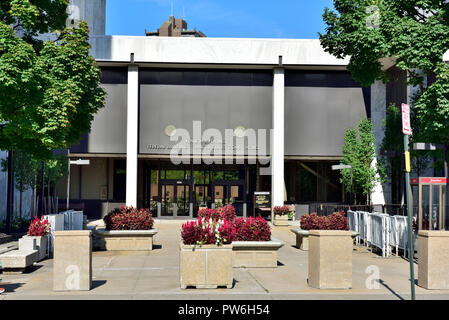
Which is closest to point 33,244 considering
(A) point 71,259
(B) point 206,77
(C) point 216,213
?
(A) point 71,259

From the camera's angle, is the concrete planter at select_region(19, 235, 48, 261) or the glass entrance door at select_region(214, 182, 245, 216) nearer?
the concrete planter at select_region(19, 235, 48, 261)

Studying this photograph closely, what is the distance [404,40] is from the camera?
22.6 m

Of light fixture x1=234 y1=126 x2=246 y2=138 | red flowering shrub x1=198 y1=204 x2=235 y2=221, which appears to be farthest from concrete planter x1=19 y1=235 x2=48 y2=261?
light fixture x1=234 y1=126 x2=246 y2=138

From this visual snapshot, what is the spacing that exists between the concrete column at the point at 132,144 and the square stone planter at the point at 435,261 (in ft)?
89.3

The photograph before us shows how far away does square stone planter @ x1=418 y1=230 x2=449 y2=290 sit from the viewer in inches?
473

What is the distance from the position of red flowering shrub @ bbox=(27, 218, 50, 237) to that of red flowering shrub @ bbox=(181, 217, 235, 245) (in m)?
7.06

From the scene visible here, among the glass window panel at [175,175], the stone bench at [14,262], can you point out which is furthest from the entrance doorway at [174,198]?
the stone bench at [14,262]

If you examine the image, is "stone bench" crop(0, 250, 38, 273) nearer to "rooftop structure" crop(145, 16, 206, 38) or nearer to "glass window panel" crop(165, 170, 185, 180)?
"glass window panel" crop(165, 170, 185, 180)

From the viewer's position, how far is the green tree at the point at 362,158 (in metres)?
36.5

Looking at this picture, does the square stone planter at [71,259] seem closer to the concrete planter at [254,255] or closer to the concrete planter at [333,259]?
the concrete planter at [333,259]

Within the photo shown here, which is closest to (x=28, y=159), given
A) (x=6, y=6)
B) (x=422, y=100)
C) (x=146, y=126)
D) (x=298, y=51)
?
(x=146, y=126)

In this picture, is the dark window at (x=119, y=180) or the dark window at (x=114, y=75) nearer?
the dark window at (x=114, y=75)

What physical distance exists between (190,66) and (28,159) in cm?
1312

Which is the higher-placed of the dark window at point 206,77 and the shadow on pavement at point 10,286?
the dark window at point 206,77
